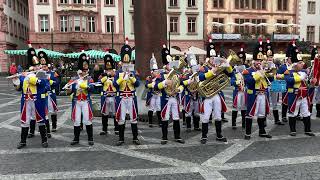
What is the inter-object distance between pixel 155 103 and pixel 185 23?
110 feet

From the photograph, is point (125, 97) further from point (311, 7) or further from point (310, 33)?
point (311, 7)

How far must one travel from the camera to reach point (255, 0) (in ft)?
146

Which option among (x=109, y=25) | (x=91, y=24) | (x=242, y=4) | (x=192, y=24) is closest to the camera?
(x=91, y=24)

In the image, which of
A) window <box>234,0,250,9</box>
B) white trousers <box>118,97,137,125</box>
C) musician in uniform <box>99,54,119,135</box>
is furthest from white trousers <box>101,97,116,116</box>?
window <box>234,0,250,9</box>

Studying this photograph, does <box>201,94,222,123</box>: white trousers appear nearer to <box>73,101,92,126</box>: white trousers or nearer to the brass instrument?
the brass instrument

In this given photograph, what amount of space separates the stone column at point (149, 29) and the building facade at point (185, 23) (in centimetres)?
3091

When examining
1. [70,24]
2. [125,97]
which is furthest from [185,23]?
[125,97]

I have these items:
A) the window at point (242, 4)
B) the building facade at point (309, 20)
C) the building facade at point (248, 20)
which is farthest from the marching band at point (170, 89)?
the building facade at point (309, 20)

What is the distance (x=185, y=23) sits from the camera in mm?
43594

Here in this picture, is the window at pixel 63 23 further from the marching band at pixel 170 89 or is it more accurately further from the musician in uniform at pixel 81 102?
the musician in uniform at pixel 81 102

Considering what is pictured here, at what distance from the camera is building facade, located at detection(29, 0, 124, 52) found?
40.2 meters

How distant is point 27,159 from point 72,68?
2125cm

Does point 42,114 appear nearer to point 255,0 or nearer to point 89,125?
A: point 89,125

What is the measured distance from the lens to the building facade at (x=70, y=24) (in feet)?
132
